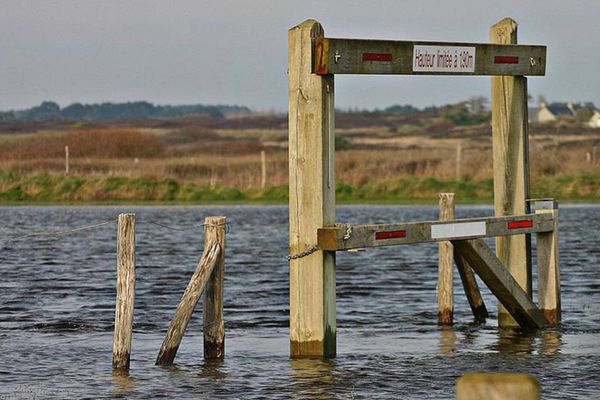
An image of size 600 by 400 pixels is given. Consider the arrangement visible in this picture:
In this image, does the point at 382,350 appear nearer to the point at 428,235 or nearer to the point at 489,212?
the point at 428,235

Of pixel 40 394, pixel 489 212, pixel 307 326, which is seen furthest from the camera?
pixel 489 212

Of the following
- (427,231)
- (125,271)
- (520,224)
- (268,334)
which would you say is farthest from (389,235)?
(268,334)

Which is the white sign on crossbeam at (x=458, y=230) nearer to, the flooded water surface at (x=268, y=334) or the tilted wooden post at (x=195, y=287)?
the flooded water surface at (x=268, y=334)

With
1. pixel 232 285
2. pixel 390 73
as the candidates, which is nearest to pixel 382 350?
pixel 390 73

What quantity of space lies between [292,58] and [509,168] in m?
3.89

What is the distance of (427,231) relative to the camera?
14.8 metres

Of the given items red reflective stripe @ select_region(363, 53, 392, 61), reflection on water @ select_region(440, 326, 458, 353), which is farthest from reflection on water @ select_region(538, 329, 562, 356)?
red reflective stripe @ select_region(363, 53, 392, 61)

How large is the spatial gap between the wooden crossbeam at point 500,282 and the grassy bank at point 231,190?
123 ft

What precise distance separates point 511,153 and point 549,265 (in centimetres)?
142

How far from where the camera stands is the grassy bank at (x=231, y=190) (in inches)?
2178

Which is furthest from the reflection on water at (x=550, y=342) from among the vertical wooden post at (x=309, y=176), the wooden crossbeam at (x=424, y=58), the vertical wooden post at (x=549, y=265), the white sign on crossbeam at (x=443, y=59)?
the white sign on crossbeam at (x=443, y=59)

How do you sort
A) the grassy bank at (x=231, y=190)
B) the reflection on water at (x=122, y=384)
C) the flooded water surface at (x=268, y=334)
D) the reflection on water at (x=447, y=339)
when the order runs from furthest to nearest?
the grassy bank at (x=231, y=190) < the reflection on water at (x=447, y=339) < the flooded water surface at (x=268, y=334) < the reflection on water at (x=122, y=384)

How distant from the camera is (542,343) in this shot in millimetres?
15914

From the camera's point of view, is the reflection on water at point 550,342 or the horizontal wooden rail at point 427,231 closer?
the horizontal wooden rail at point 427,231
